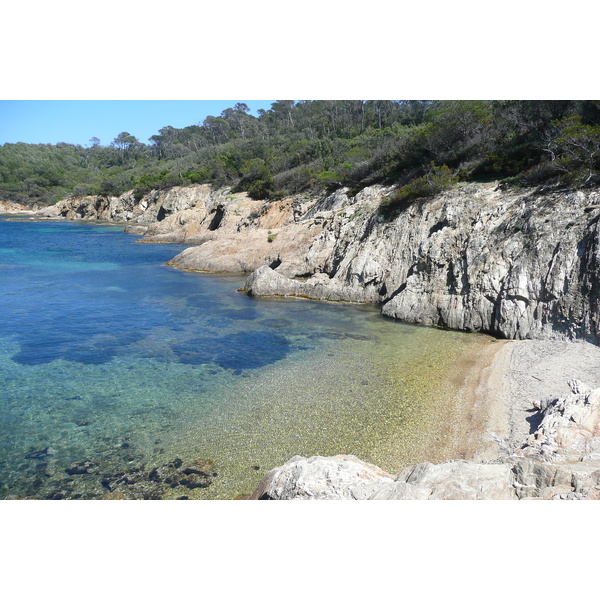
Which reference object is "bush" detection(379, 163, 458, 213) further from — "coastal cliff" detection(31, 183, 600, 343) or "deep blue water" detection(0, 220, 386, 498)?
"deep blue water" detection(0, 220, 386, 498)

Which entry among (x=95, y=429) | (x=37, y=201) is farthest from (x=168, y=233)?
(x=37, y=201)

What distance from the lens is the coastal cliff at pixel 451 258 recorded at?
15.0 meters

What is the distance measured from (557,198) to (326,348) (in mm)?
10813

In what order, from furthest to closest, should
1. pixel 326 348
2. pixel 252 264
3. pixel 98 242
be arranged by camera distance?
pixel 98 242 < pixel 252 264 < pixel 326 348

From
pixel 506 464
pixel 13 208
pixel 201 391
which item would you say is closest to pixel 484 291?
pixel 201 391

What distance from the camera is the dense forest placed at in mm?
20219

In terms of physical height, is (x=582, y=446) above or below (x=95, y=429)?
above

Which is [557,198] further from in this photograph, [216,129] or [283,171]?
[216,129]

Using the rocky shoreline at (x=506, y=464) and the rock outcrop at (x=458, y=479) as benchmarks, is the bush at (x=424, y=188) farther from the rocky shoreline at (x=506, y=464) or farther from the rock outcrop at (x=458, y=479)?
the rock outcrop at (x=458, y=479)

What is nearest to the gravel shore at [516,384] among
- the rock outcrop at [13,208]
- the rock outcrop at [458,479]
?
the rock outcrop at [458,479]

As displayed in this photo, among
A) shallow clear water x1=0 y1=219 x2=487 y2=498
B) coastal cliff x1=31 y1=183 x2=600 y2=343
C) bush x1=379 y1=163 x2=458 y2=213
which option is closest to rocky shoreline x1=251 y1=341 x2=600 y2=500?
shallow clear water x1=0 y1=219 x2=487 y2=498

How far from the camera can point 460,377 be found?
12641 millimetres

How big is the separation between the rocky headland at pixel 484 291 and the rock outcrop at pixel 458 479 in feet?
0.07

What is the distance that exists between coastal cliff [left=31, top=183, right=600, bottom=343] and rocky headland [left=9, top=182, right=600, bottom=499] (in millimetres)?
50
